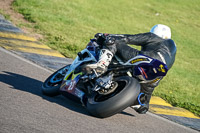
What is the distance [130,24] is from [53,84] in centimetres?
1592

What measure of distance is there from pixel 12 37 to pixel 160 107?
4906mm

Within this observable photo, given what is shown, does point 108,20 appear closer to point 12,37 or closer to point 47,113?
point 12,37

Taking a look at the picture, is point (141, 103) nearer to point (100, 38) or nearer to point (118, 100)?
point (118, 100)

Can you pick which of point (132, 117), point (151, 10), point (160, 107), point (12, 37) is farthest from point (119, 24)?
point (132, 117)

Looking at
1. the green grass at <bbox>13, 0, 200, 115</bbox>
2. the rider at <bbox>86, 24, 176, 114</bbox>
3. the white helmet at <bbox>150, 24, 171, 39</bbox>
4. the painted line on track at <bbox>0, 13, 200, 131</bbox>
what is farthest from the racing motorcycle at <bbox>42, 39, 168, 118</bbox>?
the green grass at <bbox>13, 0, 200, 115</bbox>

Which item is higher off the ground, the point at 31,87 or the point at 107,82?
the point at 107,82

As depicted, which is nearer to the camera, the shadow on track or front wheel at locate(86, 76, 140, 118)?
front wheel at locate(86, 76, 140, 118)

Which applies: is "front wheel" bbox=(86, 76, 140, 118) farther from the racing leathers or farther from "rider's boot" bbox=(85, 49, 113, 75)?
the racing leathers

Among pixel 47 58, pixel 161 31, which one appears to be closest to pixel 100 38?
pixel 161 31

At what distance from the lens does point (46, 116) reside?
4.46m

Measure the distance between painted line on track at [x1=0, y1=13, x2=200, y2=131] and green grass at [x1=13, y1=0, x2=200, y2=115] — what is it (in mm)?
450

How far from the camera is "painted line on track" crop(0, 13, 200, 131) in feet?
22.3

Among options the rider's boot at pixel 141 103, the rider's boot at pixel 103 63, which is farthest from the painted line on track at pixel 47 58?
the rider's boot at pixel 103 63

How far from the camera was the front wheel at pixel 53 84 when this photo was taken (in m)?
5.73
